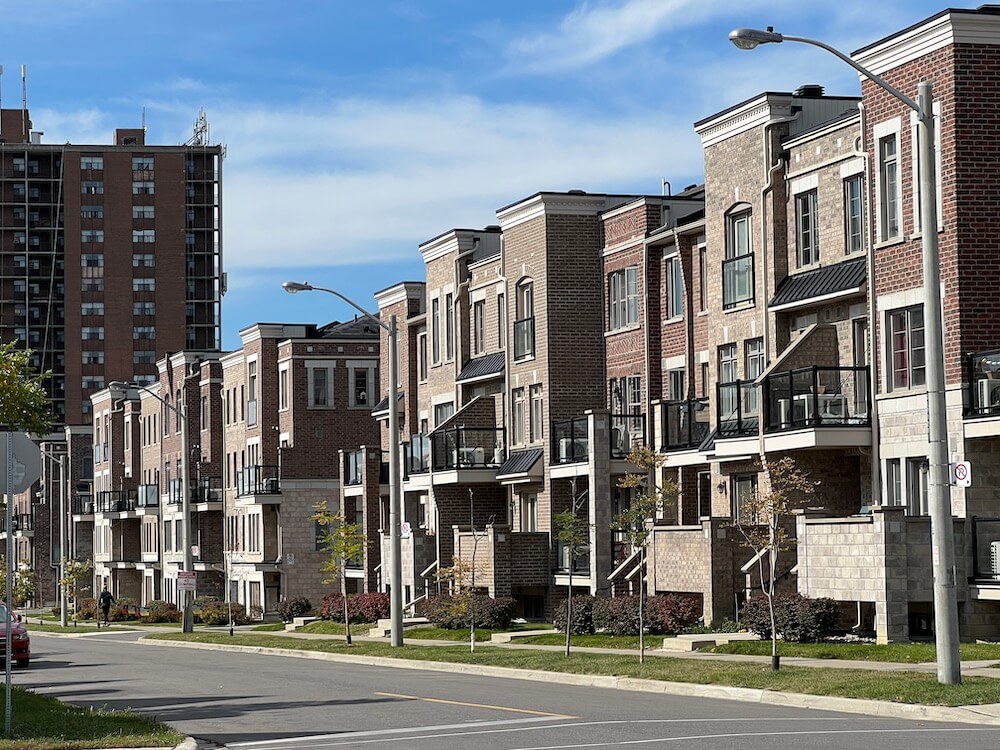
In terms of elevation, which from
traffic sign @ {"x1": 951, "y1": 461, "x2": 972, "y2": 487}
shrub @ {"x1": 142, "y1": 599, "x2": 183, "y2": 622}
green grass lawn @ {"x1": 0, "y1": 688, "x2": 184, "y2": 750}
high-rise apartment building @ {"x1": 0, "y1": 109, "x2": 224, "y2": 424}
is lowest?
shrub @ {"x1": 142, "y1": 599, "x2": 183, "y2": 622}

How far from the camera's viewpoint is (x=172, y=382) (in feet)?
297

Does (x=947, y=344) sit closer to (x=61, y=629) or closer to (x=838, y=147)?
(x=838, y=147)

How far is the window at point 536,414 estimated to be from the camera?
48.6 metres

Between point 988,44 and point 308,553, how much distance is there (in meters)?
48.4

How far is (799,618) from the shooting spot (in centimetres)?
3197

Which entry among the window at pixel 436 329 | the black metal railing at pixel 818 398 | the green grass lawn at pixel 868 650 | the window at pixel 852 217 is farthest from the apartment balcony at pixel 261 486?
the green grass lawn at pixel 868 650

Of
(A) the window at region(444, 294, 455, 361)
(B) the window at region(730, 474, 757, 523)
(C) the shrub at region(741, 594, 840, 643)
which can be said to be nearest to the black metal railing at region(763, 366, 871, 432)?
(B) the window at region(730, 474, 757, 523)

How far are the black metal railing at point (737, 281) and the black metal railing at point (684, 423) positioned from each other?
3.02 m

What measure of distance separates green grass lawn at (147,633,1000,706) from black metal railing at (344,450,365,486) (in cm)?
2268

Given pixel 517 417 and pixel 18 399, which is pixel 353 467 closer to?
pixel 517 417

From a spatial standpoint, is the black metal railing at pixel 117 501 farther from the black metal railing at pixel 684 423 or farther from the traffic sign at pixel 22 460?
the traffic sign at pixel 22 460

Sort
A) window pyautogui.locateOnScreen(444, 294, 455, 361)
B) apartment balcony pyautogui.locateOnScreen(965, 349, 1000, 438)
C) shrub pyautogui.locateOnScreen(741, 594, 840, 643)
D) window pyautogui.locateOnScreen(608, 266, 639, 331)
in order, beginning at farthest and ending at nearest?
window pyautogui.locateOnScreen(444, 294, 455, 361), window pyautogui.locateOnScreen(608, 266, 639, 331), shrub pyautogui.locateOnScreen(741, 594, 840, 643), apartment balcony pyautogui.locateOnScreen(965, 349, 1000, 438)

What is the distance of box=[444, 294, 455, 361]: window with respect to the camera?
55656mm

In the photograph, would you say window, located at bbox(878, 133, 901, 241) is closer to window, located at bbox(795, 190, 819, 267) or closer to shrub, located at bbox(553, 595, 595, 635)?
window, located at bbox(795, 190, 819, 267)
